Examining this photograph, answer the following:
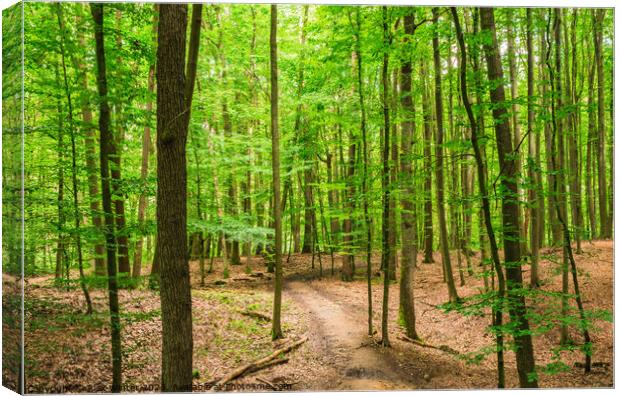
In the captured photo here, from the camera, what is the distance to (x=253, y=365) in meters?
5.32

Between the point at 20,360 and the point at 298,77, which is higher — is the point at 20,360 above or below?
below

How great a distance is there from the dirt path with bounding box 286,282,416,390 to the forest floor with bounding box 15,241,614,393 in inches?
0.7

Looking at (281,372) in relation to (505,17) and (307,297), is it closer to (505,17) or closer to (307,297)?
(307,297)

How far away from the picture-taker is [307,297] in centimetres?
972

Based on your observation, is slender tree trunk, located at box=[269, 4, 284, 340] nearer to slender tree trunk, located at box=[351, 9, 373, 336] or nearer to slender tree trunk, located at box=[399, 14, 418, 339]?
slender tree trunk, located at box=[351, 9, 373, 336]

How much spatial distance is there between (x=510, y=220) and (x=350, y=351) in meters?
3.03

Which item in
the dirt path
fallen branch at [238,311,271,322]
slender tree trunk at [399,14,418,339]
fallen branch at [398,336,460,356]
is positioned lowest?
fallen branch at [398,336,460,356]

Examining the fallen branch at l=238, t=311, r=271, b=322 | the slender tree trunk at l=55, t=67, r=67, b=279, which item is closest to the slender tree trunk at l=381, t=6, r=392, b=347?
the fallen branch at l=238, t=311, r=271, b=322

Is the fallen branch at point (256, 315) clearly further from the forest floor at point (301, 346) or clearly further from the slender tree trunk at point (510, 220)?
the slender tree trunk at point (510, 220)

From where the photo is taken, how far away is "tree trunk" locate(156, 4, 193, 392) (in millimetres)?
3279

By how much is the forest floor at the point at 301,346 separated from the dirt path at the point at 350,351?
17 millimetres

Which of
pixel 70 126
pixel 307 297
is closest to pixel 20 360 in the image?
pixel 70 126

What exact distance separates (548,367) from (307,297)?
6.13 meters

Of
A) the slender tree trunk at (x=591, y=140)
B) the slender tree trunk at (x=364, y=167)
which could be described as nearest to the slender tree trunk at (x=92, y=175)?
the slender tree trunk at (x=364, y=167)
